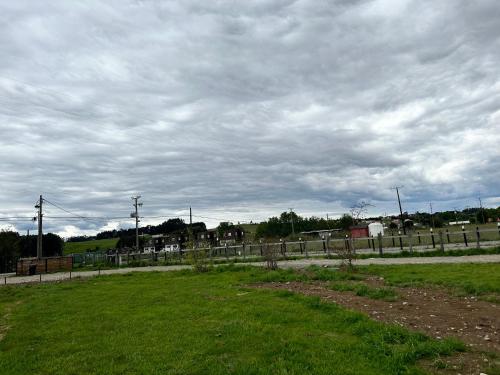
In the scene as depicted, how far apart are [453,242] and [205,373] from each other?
2532 centimetres

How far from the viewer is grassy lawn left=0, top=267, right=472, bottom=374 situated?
5555mm

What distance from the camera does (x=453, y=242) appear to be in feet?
86.9

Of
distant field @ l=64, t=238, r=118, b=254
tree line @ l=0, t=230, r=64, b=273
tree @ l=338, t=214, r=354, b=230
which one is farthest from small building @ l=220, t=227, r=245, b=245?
tree line @ l=0, t=230, r=64, b=273

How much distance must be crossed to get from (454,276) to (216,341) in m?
8.96

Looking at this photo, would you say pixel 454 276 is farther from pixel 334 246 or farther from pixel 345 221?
pixel 345 221

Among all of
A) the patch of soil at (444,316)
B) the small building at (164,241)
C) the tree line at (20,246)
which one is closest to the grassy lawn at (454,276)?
the patch of soil at (444,316)

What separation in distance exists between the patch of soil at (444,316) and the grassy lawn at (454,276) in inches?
27.7

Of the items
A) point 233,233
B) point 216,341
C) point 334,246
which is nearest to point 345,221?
point 233,233

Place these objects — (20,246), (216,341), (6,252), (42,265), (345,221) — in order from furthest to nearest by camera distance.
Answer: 1. (345,221)
2. (20,246)
3. (6,252)
4. (42,265)
5. (216,341)

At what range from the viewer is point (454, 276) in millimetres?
12500

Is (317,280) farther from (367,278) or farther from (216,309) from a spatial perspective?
(216,309)

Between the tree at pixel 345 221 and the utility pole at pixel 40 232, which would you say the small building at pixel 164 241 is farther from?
the utility pole at pixel 40 232

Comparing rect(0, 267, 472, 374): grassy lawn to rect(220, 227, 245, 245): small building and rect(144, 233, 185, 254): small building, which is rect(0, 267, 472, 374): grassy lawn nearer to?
rect(144, 233, 185, 254): small building

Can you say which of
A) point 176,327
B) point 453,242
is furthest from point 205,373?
point 453,242
